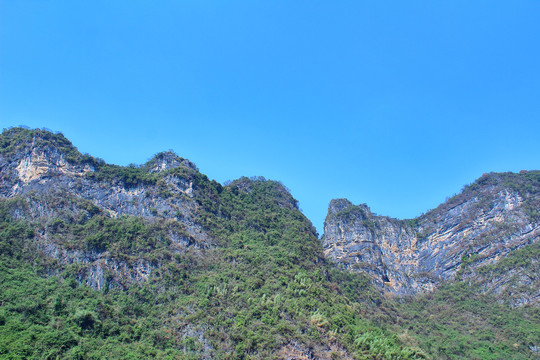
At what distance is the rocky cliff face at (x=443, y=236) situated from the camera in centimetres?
6066

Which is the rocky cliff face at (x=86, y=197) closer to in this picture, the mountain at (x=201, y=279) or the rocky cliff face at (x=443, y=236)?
the mountain at (x=201, y=279)

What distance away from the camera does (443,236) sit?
70.3m

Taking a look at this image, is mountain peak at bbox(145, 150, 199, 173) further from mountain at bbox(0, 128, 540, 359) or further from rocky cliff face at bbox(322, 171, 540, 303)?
rocky cliff face at bbox(322, 171, 540, 303)

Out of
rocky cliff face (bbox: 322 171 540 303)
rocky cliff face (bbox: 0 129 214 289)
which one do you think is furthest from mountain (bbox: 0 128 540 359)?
rocky cliff face (bbox: 322 171 540 303)

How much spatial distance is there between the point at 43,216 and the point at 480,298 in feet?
175

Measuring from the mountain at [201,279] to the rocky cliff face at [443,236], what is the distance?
407mm

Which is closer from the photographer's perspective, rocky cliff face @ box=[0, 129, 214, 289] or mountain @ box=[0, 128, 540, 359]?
mountain @ box=[0, 128, 540, 359]

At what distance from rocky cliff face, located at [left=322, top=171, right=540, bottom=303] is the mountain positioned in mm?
407

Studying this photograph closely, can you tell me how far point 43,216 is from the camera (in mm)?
42781

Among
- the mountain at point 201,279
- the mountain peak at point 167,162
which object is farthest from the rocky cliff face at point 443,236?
the mountain peak at point 167,162

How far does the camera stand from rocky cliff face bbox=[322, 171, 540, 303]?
199 ft

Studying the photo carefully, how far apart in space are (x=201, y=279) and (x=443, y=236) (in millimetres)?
45964

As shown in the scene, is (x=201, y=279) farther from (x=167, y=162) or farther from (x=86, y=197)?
(x=167, y=162)

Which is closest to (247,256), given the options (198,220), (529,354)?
(198,220)
